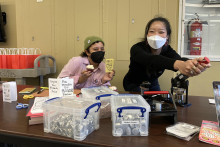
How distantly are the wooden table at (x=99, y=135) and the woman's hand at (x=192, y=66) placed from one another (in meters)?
0.24

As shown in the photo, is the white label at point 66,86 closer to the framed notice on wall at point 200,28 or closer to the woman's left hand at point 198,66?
the woman's left hand at point 198,66

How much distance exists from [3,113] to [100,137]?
2.06 ft

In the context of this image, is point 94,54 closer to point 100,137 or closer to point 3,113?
point 3,113

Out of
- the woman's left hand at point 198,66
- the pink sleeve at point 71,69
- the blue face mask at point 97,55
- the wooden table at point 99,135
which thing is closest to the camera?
the wooden table at point 99,135

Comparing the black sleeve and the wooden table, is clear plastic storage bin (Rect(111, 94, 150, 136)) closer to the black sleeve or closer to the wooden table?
the wooden table

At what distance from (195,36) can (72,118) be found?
2217 mm

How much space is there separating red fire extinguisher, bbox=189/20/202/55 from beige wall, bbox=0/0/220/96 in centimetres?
21

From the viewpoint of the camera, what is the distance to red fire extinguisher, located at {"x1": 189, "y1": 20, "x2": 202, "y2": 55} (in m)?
2.42

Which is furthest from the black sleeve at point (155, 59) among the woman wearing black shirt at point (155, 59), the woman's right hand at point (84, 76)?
the woman's right hand at point (84, 76)

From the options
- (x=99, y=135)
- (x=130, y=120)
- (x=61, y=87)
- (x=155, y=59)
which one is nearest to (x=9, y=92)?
(x=61, y=87)

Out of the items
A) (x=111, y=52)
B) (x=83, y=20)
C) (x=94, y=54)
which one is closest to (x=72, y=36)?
(x=83, y=20)

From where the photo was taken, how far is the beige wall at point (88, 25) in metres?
2.46

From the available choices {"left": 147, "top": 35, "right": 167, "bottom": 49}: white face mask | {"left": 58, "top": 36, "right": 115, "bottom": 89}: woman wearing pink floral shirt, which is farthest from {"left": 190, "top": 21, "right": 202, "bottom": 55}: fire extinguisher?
{"left": 58, "top": 36, "right": 115, "bottom": 89}: woman wearing pink floral shirt

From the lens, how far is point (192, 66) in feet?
3.41
